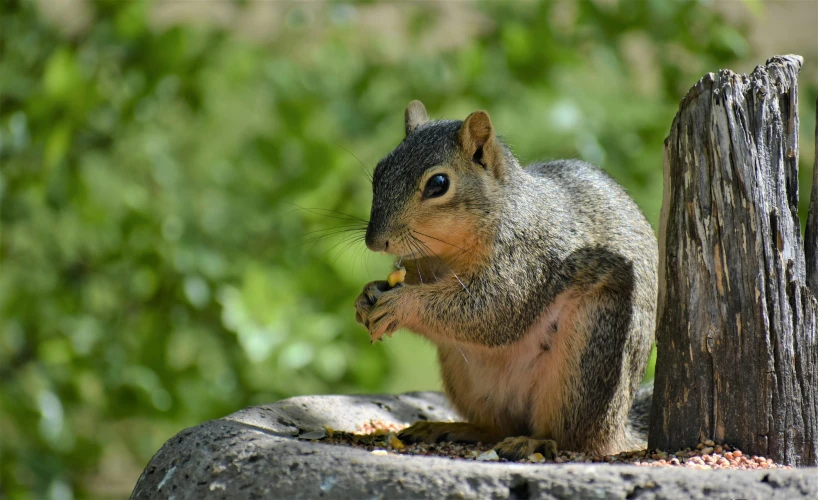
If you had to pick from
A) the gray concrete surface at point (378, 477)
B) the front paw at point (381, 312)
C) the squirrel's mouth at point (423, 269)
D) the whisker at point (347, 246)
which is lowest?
the gray concrete surface at point (378, 477)

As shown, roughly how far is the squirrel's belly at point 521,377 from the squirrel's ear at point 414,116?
1.98 ft

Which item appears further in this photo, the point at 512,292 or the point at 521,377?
the point at 521,377

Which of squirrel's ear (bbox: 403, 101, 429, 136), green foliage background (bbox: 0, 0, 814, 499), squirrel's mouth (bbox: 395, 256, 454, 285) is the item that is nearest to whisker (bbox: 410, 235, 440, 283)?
squirrel's mouth (bbox: 395, 256, 454, 285)

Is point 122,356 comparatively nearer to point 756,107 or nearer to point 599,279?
point 599,279

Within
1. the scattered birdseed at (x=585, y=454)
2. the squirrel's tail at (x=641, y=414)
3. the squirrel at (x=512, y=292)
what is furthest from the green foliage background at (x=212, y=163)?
the scattered birdseed at (x=585, y=454)

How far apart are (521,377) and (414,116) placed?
0.79m

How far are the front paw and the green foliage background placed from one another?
145 cm

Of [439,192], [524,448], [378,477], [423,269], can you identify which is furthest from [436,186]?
[378,477]

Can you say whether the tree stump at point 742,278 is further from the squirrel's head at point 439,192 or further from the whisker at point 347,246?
the whisker at point 347,246

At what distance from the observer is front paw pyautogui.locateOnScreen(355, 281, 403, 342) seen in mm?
2158

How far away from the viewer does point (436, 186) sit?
7.21 feet

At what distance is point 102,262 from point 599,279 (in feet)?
8.15

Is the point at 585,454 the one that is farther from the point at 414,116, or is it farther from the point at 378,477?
the point at 414,116

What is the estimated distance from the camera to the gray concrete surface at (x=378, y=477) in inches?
56.6
